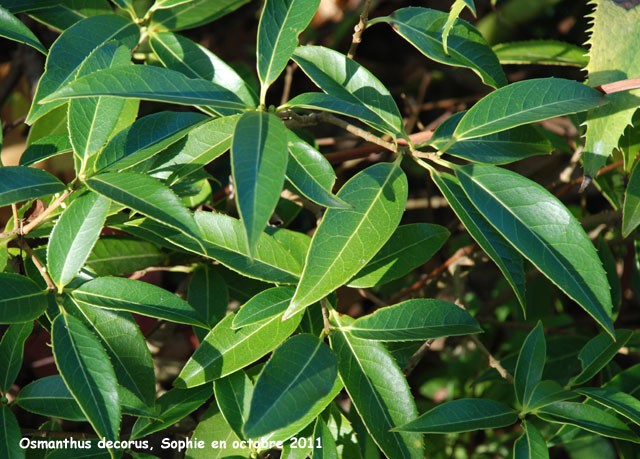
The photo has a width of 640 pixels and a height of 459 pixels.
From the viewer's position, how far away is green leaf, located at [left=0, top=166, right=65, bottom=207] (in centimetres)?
Result: 74

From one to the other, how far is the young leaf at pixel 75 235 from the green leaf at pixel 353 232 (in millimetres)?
290

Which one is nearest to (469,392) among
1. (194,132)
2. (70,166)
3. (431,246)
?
(431,246)

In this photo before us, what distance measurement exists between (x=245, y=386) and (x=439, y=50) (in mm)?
620

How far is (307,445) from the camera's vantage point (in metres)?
0.92

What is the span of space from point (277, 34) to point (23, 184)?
1.32 ft

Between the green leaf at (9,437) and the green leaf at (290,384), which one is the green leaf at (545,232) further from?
the green leaf at (9,437)

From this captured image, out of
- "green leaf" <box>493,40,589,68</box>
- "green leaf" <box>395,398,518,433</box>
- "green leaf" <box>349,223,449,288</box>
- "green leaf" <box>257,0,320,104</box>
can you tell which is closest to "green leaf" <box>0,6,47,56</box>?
"green leaf" <box>257,0,320,104</box>

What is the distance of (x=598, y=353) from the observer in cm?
98

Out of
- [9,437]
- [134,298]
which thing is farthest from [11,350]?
[134,298]

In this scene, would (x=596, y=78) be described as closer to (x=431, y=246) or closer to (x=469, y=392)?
(x=431, y=246)

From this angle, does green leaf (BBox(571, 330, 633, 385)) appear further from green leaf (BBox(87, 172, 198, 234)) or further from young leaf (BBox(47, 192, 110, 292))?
young leaf (BBox(47, 192, 110, 292))

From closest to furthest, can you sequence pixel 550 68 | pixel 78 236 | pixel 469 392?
pixel 78 236 < pixel 469 392 < pixel 550 68

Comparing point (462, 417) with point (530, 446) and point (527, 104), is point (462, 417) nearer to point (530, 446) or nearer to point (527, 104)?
point (530, 446)

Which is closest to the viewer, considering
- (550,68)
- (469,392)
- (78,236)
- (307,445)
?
(78,236)
